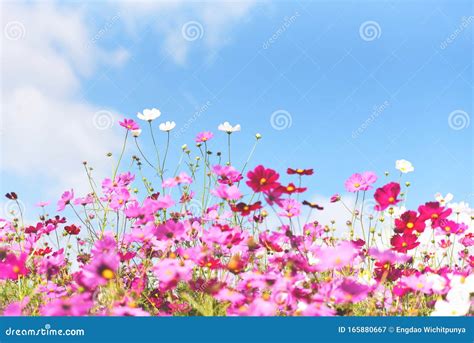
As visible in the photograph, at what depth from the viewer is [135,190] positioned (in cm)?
284

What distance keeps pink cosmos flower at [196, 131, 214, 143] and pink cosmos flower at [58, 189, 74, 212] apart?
0.67 meters

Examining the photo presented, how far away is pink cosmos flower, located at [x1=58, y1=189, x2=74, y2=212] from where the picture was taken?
235 centimetres

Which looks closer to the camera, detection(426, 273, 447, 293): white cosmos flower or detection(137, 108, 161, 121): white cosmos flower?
detection(426, 273, 447, 293): white cosmos flower

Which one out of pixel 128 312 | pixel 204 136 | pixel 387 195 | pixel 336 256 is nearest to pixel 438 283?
pixel 387 195

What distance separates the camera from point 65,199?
236cm

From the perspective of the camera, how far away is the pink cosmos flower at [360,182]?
2.00m

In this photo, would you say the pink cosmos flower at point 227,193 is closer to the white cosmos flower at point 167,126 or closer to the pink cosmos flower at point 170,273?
the pink cosmos flower at point 170,273

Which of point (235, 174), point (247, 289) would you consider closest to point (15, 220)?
point (235, 174)

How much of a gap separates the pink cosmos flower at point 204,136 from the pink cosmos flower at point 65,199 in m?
0.67

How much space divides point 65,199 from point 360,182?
129 centimetres

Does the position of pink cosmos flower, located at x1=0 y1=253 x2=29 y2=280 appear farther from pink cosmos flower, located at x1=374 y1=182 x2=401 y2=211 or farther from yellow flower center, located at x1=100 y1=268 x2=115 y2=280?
pink cosmos flower, located at x1=374 y1=182 x2=401 y2=211

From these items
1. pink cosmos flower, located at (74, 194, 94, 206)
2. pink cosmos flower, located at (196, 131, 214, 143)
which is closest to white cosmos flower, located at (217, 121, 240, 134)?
pink cosmos flower, located at (196, 131, 214, 143)
